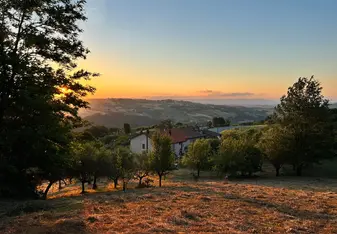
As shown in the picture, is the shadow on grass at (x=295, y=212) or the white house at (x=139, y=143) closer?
the shadow on grass at (x=295, y=212)

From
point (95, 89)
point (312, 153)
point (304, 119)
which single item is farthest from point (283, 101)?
point (95, 89)

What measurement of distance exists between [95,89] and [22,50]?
4318 millimetres

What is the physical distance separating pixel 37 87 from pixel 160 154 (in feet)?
58.1

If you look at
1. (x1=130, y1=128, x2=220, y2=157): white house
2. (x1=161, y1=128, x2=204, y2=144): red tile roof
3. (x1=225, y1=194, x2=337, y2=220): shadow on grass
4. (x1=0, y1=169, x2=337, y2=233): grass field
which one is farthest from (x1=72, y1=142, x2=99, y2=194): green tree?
(x1=161, y1=128, x2=204, y2=144): red tile roof

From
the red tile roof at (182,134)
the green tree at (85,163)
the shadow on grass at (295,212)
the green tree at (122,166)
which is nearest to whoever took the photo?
the shadow on grass at (295,212)

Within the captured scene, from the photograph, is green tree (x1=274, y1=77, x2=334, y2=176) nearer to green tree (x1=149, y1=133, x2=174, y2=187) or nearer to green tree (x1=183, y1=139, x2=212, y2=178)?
green tree (x1=183, y1=139, x2=212, y2=178)

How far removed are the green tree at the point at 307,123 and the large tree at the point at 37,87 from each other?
113 ft

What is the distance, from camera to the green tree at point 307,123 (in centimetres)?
4375

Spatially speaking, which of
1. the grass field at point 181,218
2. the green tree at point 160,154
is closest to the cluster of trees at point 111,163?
the green tree at point 160,154

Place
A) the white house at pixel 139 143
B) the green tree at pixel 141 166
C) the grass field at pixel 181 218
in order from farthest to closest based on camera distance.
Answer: the white house at pixel 139 143
the green tree at pixel 141 166
the grass field at pixel 181 218

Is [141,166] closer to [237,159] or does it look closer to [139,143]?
[237,159]

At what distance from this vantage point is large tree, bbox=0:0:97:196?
48.4ft

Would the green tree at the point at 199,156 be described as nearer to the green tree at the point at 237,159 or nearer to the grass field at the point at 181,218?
the green tree at the point at 237,159

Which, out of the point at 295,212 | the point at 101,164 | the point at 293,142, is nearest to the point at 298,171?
the point at 293,142
